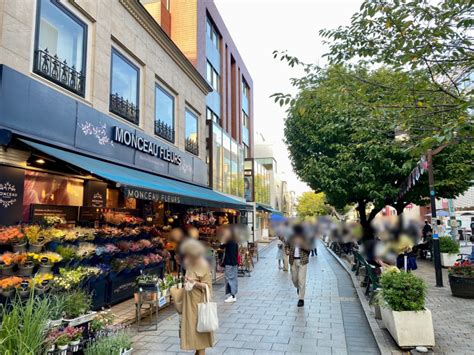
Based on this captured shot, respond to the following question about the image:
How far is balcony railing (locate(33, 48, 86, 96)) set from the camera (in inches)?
285

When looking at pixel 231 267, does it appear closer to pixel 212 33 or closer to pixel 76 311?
pixel 76 311

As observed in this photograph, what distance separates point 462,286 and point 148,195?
8107mm

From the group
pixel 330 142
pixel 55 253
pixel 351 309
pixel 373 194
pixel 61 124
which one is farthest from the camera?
pixel 330 142

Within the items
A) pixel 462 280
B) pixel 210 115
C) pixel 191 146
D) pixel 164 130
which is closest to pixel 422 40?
pixel 462 280

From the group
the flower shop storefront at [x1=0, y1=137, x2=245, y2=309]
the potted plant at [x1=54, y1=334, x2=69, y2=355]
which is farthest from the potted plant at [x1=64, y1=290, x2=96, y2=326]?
the flower shop storefront at [x1=0, y1=137, x2=245, y2=309]

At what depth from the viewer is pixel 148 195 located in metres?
7.72

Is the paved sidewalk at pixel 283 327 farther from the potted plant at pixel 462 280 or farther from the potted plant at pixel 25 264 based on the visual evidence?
the potted plant at pixel 462 280

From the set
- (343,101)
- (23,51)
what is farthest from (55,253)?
(343,101)

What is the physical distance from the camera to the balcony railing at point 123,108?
10.1 m

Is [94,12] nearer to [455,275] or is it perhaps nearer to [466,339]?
[466,339]

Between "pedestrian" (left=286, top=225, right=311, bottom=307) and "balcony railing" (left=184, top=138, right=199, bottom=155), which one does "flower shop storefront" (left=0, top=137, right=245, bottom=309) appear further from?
"balcony railing" (left=184, top=138, right=199, bottom=155)

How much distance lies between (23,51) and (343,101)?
20.2ft

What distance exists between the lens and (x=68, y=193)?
27.3ft

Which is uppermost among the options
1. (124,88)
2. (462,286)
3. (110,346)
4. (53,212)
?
(124,88)
